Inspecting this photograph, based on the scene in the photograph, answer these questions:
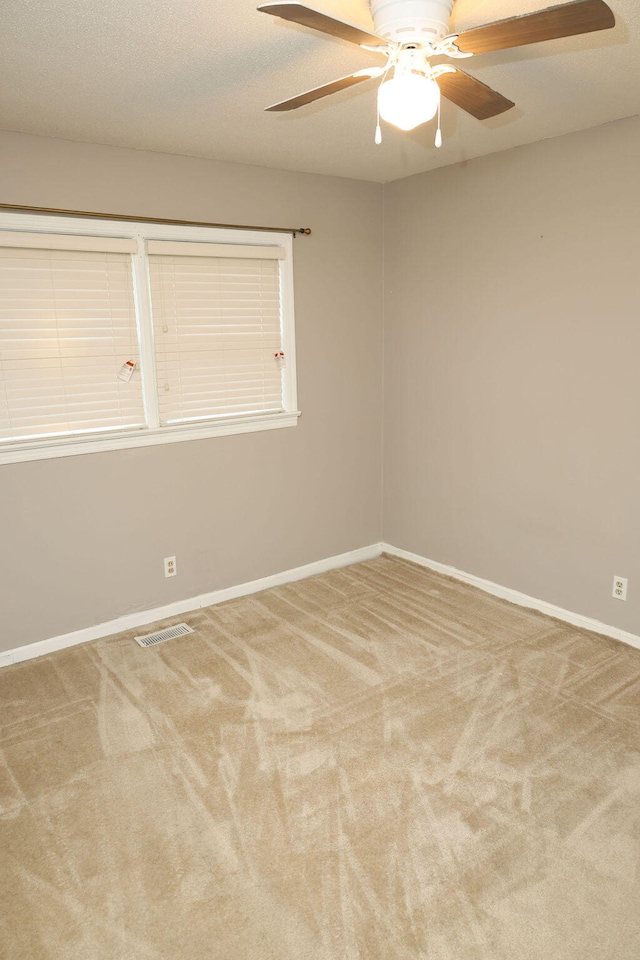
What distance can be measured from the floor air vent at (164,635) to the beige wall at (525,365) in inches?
68.3

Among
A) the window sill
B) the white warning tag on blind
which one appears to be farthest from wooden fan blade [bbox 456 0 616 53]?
the window sill

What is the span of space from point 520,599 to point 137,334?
8.70 ft

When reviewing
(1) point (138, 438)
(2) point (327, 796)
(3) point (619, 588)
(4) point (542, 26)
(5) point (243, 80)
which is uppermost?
(5) point (243, 80)

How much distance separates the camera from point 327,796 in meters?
2.29

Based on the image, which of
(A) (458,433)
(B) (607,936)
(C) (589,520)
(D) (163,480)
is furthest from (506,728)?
(D) (163,480)

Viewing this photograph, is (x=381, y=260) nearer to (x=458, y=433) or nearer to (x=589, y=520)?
(x=458, y=433)

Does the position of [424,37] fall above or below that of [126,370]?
above

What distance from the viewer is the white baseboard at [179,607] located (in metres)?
3.29

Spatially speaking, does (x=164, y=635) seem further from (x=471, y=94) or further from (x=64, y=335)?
(x=471, y=94)

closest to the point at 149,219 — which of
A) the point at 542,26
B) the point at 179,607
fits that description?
the point at 179,607

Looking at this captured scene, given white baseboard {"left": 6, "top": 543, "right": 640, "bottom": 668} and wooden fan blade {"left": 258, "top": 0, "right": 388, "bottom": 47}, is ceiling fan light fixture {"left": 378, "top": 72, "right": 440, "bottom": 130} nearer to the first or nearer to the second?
wooden fan blade {"left": 258, "top": 0, "right": 388, "bottom": 47}

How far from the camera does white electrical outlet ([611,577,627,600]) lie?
3.27 metres

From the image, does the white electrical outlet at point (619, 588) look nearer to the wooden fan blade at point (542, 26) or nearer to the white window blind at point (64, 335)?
the wooden fan blade at point (542, 26)

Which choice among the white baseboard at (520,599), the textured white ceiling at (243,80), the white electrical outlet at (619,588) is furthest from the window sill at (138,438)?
the white electrical outlet at (619,588)
